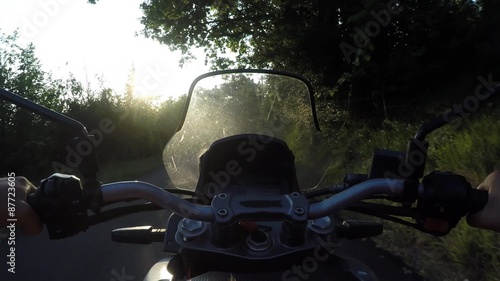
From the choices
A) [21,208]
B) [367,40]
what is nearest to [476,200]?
[21,208]

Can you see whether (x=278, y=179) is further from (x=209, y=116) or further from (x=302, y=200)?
(x=209, y=116)

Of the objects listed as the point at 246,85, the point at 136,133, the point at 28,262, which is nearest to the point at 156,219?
the point at 28,262

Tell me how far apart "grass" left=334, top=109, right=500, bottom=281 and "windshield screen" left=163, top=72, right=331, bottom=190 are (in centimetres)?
153

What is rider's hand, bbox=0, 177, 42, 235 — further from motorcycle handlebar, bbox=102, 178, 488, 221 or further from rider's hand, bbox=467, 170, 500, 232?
rider's hand, bbox=467, 170, 500, 232

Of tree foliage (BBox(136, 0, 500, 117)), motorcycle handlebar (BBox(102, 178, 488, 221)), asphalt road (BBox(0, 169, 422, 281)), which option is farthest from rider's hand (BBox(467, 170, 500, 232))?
tree foliage (BBox(136, 0, 500, 117))

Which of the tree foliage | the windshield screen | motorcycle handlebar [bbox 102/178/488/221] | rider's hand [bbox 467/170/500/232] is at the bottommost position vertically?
rider's hand [bbox 467/170/500/232]

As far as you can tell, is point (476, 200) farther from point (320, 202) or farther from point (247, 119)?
point (247, 119)

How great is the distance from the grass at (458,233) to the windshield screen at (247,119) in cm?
153

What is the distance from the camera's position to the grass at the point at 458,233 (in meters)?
4.86

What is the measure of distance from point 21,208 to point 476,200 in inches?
57.6

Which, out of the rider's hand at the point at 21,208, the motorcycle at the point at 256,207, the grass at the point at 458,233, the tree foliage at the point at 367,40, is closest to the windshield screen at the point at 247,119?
Answer: the motorcycle at the point at 256,207

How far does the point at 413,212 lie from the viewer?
193cm

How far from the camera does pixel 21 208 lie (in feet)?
5.49

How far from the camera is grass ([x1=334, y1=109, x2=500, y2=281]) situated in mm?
4855
